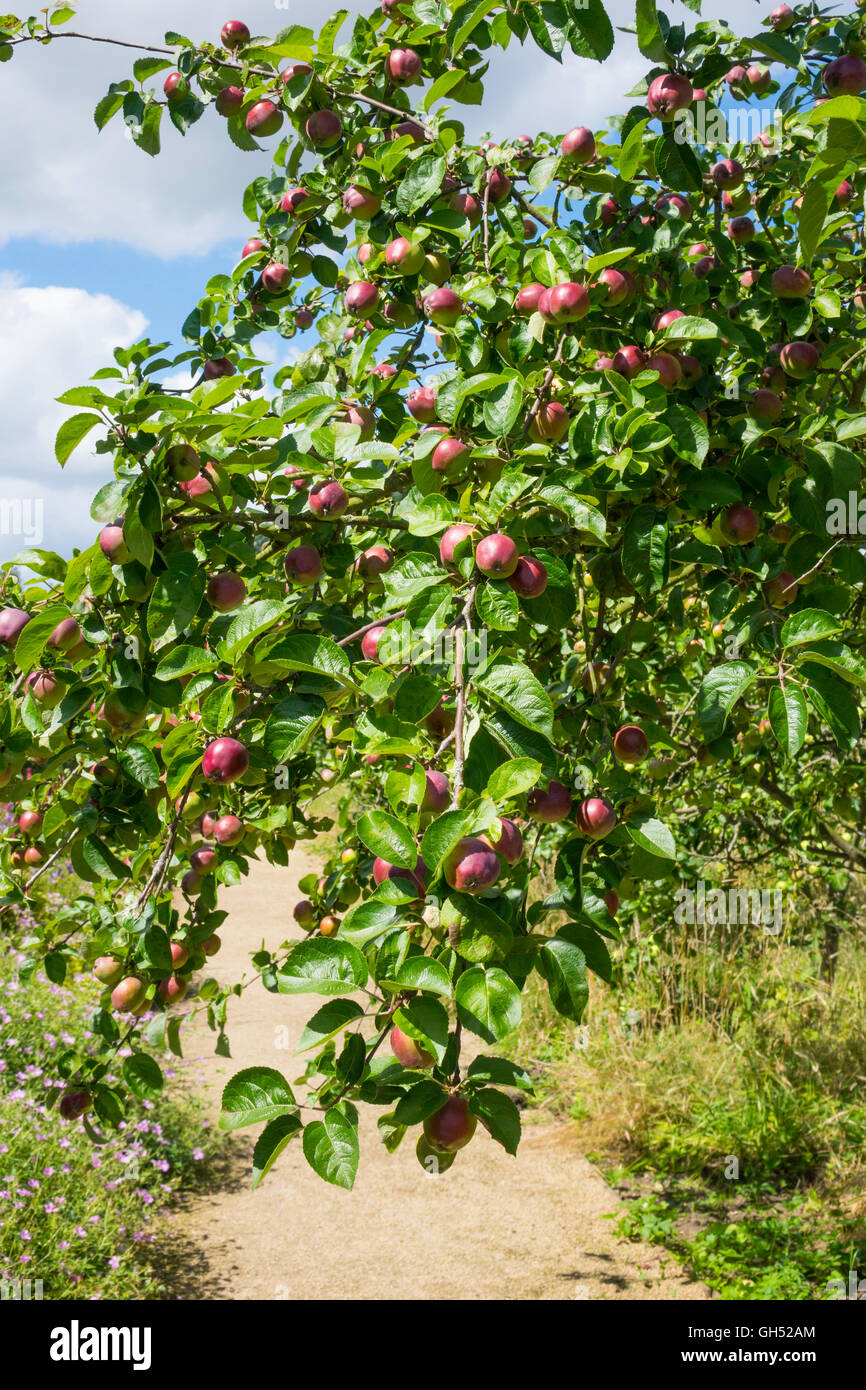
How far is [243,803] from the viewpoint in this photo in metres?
1.88

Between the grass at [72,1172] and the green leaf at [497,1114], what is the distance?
6.78 feet

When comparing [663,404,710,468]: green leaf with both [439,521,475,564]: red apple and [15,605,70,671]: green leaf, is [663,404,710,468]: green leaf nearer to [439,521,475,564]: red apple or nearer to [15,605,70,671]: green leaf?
[439,521,475,564]: red apple

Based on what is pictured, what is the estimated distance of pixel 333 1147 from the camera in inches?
33.3

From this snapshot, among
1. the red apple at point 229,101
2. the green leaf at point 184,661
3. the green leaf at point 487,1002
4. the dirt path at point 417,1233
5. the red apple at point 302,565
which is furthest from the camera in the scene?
the dirt path at point 417,1233

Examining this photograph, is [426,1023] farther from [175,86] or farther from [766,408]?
[175,86]

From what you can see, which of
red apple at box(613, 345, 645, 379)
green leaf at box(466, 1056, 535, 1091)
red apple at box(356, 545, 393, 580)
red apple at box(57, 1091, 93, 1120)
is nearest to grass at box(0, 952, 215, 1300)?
red apple at box(57, 1091, 93, 1120)

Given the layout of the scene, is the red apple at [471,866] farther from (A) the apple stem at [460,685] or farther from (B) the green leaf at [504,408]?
(B) the green leaf at [504,408]

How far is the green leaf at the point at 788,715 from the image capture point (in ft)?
3.50

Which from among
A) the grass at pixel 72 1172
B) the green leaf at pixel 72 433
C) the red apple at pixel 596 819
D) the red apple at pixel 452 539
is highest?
the green leaf at pixel 72 433

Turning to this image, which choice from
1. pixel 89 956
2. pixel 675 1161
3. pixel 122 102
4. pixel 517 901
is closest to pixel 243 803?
pixel 89 956

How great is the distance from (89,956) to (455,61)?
5.14ft

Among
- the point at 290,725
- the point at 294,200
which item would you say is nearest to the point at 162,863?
the point at 290,725

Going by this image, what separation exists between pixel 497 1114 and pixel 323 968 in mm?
219

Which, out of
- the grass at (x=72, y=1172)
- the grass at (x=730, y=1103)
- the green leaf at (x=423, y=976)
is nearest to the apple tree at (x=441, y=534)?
the green leaf at (x=423, y=976)
